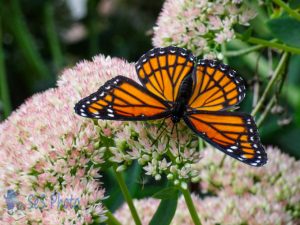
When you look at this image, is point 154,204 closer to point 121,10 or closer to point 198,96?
point 198,96

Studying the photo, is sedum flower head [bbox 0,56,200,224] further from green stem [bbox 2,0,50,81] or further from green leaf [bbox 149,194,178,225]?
green stem [bbox 2,0,50,81]

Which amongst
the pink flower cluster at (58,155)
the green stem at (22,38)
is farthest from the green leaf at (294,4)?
the green stem at (22,38)

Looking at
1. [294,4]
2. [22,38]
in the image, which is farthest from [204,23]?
[22,38]

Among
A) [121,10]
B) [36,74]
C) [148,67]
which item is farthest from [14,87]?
[148,67]

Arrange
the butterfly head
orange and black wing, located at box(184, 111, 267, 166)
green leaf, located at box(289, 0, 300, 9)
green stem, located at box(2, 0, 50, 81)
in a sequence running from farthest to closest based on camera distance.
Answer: green stem, located at box(2, 0, 50, 81) → green leaf, located at box(289, 0, 300, 9) → the butterfly head → orange and black wing, located at box(184, 111, 267, 166)

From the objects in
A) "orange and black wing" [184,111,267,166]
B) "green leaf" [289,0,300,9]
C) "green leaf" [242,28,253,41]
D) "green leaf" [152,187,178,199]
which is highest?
"green leaf" [289,0,300,9]

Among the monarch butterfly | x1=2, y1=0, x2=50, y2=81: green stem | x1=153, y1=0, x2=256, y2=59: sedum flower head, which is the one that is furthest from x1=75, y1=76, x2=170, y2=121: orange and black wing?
x1=2, y1=0, x2=50, y2=81: green stem

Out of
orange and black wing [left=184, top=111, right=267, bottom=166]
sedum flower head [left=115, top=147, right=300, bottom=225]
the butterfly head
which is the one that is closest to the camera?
orange and black wing [left=184, top=111, right=267, bottom=166]
